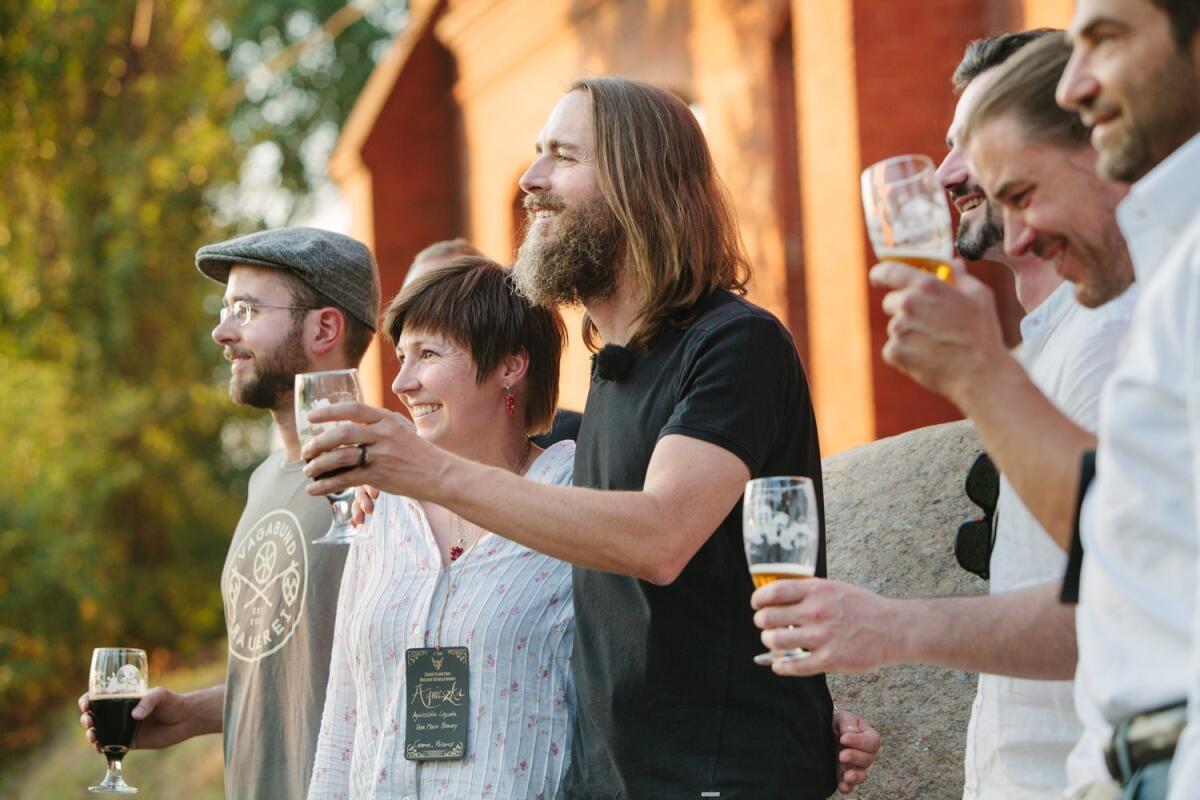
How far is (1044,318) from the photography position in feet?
11.0

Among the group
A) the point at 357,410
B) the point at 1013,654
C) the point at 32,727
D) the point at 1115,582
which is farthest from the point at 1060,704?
the point at 32,727

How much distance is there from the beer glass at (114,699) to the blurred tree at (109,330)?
1512cm

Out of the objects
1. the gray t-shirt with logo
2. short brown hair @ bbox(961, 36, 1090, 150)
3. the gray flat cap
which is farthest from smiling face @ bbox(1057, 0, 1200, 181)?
the gray flat cap

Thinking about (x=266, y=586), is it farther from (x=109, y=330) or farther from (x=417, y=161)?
(x=109, y=330)

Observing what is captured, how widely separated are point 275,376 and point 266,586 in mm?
670

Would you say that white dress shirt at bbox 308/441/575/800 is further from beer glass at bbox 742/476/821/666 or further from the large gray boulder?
beer glass at bbox 742/476/821/666

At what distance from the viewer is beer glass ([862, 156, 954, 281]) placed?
258cm

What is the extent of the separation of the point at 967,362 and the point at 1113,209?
48 cm

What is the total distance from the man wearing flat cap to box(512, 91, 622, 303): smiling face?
1.30 meters

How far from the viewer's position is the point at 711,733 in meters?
3.39

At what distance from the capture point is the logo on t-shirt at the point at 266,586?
4.81m

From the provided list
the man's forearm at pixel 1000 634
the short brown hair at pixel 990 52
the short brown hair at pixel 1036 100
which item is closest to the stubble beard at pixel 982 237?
the short brown hair at pixel 990 52

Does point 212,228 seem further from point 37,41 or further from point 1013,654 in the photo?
point 1013,654

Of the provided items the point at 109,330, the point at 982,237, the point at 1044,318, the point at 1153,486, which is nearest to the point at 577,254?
the point at 982,237
